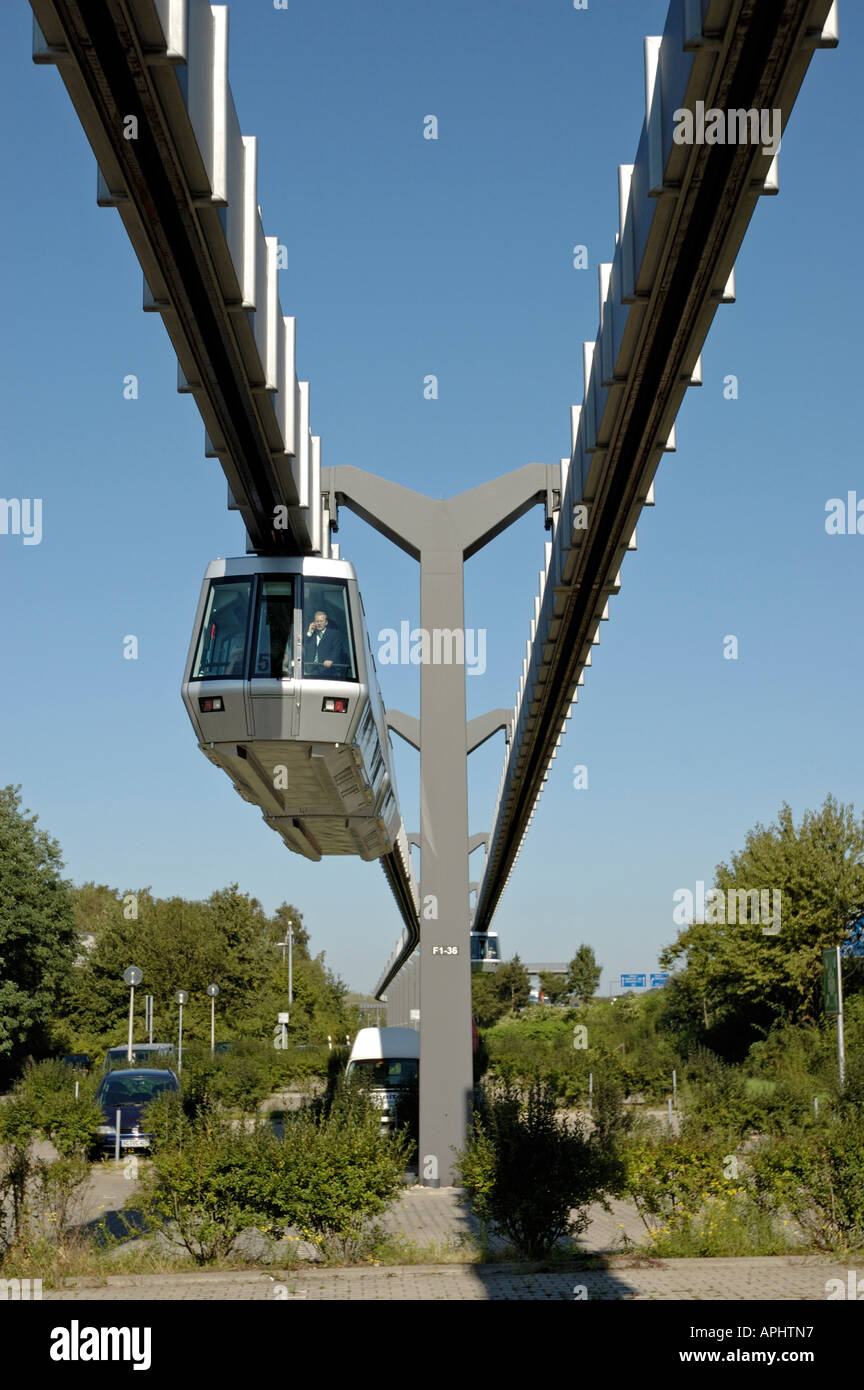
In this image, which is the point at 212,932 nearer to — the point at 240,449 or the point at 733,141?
the point at 240,449

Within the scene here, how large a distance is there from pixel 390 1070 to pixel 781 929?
17.5m

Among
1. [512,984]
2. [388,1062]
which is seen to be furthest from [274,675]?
[512,984]

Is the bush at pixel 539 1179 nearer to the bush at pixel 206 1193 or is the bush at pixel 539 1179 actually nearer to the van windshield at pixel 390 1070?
the bush at pixel 206 1193

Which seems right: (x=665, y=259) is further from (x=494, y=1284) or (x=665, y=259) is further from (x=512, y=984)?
(x=512, y=984)

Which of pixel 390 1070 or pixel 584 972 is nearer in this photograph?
pixel 390 1070

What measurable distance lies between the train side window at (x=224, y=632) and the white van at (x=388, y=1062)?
11.8 metres

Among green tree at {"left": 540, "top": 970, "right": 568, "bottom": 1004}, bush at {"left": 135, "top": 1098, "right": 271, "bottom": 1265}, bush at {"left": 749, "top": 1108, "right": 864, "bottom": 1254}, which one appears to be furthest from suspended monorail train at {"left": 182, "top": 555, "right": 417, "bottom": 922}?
green tree at {"left": 540, "top": 970, "right": 568, "bottom": 1004}

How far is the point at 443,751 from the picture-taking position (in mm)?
21844

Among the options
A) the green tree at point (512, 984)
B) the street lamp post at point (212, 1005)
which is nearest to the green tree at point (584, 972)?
the green tree at point (512, 984)

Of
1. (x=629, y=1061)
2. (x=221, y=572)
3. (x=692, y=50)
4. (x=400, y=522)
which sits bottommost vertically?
(x=629, y=1061)

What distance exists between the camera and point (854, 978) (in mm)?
39656

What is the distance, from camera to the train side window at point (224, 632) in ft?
48.6
